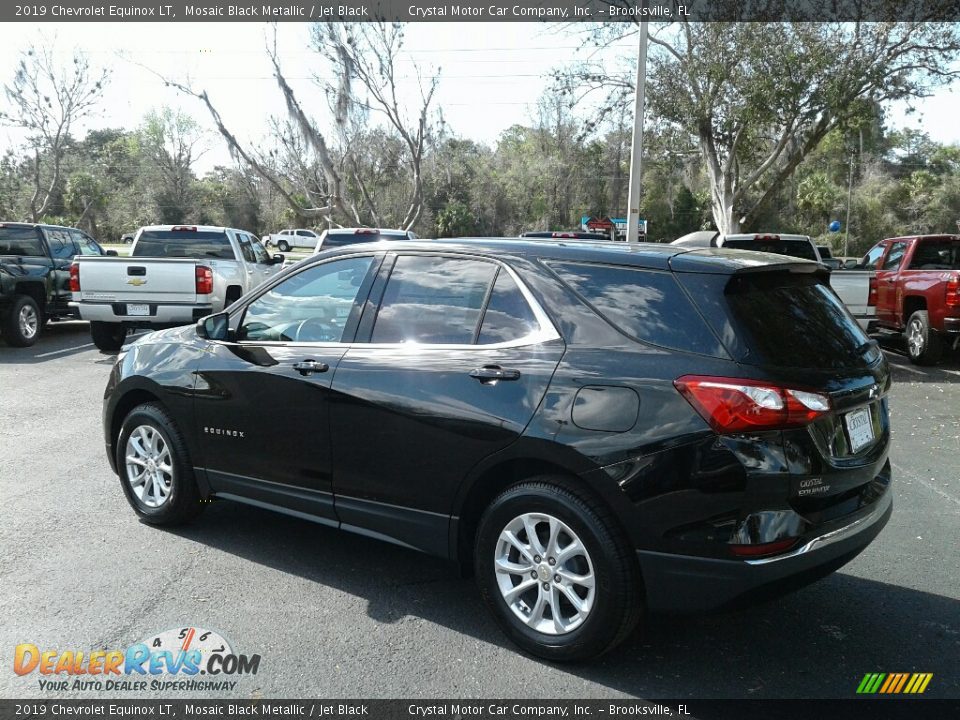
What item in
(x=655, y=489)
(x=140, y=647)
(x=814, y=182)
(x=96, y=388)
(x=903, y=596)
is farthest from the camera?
(x=814, y=182)

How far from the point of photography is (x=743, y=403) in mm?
3066

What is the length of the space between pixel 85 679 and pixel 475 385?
6.68 ft

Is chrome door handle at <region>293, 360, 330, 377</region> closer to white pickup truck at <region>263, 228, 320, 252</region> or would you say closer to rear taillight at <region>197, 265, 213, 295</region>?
rear taillight at <region>197, 265, 213, 295</region>

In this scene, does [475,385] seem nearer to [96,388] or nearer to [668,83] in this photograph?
[96,388]

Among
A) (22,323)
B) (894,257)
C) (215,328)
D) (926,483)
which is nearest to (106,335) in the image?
(22,323)

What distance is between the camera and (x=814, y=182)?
5000 centimetres

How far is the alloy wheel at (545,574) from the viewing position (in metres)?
3.35

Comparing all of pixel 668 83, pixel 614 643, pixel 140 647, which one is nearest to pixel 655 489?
pixel 614 643

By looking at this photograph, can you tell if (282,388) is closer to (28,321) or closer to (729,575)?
(729,575)

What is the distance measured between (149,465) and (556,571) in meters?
2.88

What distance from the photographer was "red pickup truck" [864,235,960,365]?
37.6ft

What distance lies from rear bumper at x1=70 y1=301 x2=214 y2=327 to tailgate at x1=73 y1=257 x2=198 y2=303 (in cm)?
8

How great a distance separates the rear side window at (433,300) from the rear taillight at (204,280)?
7955 mm

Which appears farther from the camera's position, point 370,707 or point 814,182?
point 814,182
